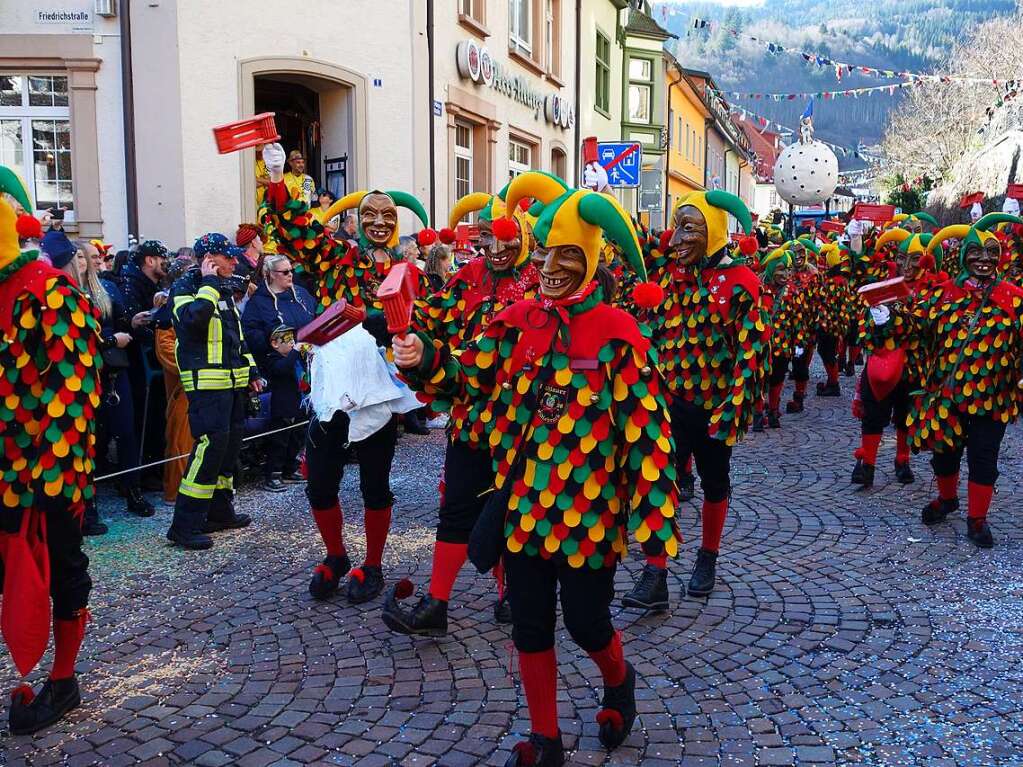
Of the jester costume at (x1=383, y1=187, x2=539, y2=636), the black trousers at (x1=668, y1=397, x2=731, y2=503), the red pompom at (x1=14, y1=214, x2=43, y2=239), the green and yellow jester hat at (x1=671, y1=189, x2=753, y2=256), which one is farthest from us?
the black trousers at (x1=668, y1=397, x2=731, y2=503)

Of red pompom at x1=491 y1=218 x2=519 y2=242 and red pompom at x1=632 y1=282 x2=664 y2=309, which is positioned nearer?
red pompom at x1=632 y1=282 x2=664 y2=309

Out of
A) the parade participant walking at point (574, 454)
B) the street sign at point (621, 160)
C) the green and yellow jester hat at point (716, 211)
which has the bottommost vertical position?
the parade participant walking at point (574, 454)

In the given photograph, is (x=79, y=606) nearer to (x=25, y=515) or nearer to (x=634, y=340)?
(x=25, y=515)

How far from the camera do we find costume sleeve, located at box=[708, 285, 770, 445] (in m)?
4.72

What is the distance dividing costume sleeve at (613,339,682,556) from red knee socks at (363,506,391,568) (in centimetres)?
199

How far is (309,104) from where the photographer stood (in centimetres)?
1398

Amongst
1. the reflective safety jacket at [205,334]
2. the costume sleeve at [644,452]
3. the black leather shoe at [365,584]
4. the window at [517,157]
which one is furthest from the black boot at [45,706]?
the window at [517,157]

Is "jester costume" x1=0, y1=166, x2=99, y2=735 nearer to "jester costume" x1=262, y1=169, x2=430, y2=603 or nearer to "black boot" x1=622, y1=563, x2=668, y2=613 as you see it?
"jester costume" x1=262, y1=169, x2=430, y2=603

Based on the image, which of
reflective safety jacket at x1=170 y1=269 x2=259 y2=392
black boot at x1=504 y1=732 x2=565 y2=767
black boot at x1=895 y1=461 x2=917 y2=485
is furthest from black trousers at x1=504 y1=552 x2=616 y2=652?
black boot at x1=895 y1=461 x2=917 y2=485

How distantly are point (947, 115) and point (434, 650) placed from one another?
43692 mm

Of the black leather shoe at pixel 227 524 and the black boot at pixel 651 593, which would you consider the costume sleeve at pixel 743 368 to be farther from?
the black leather shoe at pixel 227 524

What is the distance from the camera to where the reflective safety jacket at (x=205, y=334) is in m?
5.84

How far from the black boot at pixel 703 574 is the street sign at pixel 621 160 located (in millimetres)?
7453

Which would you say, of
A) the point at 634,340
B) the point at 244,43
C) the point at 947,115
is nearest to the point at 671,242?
the point at 634,340
